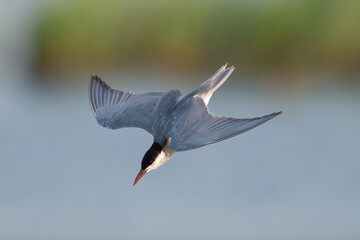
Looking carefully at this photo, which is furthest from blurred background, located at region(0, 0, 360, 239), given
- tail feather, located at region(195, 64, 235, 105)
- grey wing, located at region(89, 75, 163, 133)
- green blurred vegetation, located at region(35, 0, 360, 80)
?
tail feather, located at region(195, 64, 235, 105)

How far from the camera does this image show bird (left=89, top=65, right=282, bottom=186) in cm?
514

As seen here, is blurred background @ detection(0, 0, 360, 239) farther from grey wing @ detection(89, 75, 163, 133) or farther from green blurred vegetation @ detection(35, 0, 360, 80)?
grey wing @ detection(89, 75, 163, 133)

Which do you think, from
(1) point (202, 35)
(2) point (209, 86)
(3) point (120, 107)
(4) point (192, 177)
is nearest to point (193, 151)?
(4) point (192, 177)

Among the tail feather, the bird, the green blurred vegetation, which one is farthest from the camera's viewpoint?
the green blurred vegetation

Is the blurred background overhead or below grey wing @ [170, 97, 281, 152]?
overhead

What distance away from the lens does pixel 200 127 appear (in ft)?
17.4

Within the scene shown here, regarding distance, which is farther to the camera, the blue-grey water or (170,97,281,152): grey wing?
the blue-grey water

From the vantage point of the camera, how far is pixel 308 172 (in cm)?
1064

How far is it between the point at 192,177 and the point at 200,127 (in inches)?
216

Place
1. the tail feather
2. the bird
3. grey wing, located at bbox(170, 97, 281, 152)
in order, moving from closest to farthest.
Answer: grey wing, located at bbox(170, 97, 281, 152), the bird, the tail feather

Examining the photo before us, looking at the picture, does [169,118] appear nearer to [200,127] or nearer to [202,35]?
[200,127]

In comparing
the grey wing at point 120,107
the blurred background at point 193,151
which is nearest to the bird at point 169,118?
the grey wing at point 120,107

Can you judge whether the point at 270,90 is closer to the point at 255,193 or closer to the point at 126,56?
the point at 126,56

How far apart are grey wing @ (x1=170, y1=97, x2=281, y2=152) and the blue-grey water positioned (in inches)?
138
